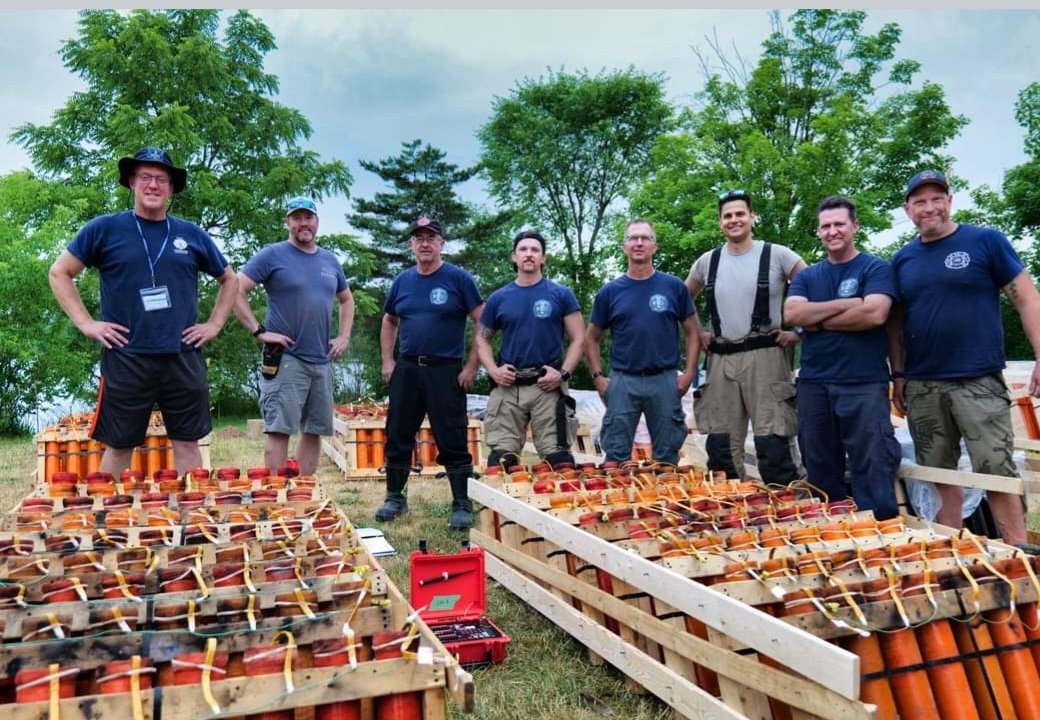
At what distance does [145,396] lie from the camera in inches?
187

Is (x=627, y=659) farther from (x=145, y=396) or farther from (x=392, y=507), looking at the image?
(x=392, y=507)

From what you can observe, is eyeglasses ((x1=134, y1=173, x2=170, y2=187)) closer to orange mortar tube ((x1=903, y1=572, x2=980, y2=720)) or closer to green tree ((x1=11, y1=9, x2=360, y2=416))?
orange mortar tube ((x1=903, y1=572, x2=980, y2=720))

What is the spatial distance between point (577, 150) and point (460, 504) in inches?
1141

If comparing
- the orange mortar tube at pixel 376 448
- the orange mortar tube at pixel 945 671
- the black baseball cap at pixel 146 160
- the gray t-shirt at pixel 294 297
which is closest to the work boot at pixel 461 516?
the gray t-shirt at pixel 294 297

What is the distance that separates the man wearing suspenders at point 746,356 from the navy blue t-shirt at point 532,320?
1053 millimetres

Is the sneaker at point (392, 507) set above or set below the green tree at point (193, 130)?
below

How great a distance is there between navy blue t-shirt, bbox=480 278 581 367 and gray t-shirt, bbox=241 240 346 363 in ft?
4.16

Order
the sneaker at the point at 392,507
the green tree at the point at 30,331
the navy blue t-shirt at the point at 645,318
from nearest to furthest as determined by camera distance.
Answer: the navy blue t-shirt at the point at 645,318 → the sneaker at the point at 392,507 → the green tree at the point at 30,331

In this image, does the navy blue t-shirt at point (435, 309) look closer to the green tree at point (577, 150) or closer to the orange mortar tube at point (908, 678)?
the orange mortar tube at point (908, 678)

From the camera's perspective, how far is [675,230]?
23.4m

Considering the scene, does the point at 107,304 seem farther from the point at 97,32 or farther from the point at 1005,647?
the point at 97,32

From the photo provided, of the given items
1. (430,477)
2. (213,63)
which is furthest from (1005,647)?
(213,63)

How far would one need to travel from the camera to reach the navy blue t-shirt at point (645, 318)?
5.30 m

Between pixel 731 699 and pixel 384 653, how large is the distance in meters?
1.10
